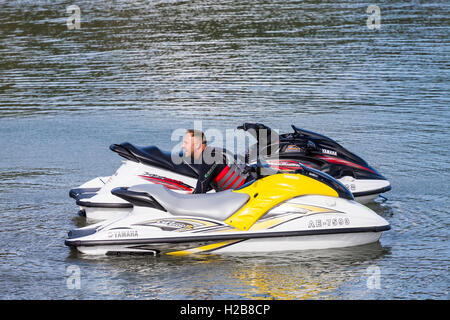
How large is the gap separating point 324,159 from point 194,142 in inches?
86.5

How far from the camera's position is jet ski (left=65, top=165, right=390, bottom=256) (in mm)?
8023

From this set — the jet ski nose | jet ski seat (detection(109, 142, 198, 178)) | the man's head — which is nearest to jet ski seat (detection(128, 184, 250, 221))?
the jet ski nose

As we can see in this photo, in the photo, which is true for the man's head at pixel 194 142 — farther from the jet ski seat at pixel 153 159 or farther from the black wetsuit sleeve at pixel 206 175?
the jet ski seat at pixel 153 159

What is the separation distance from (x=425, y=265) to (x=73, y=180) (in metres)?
6.14

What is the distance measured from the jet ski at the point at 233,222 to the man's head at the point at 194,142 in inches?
29.0

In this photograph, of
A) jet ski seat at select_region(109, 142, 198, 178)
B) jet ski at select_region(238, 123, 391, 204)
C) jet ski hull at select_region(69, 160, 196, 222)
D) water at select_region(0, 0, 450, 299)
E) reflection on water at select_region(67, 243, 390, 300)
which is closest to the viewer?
reflection on water at select_region(67, 243, 390, 300)

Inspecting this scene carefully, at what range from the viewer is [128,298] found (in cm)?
712

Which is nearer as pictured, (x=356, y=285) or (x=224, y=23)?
(x=356, y=285)

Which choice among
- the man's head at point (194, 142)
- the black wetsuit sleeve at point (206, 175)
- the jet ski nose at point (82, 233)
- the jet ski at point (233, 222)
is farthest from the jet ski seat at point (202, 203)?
the man's head at point (194, 142)

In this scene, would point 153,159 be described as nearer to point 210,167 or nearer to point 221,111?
point 210,167

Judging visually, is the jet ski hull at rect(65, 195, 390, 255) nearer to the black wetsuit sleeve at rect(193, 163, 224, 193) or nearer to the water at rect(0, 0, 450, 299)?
the water at rect(0, 0, 450, 299)

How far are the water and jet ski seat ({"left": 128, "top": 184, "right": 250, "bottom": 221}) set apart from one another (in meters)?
0.53
